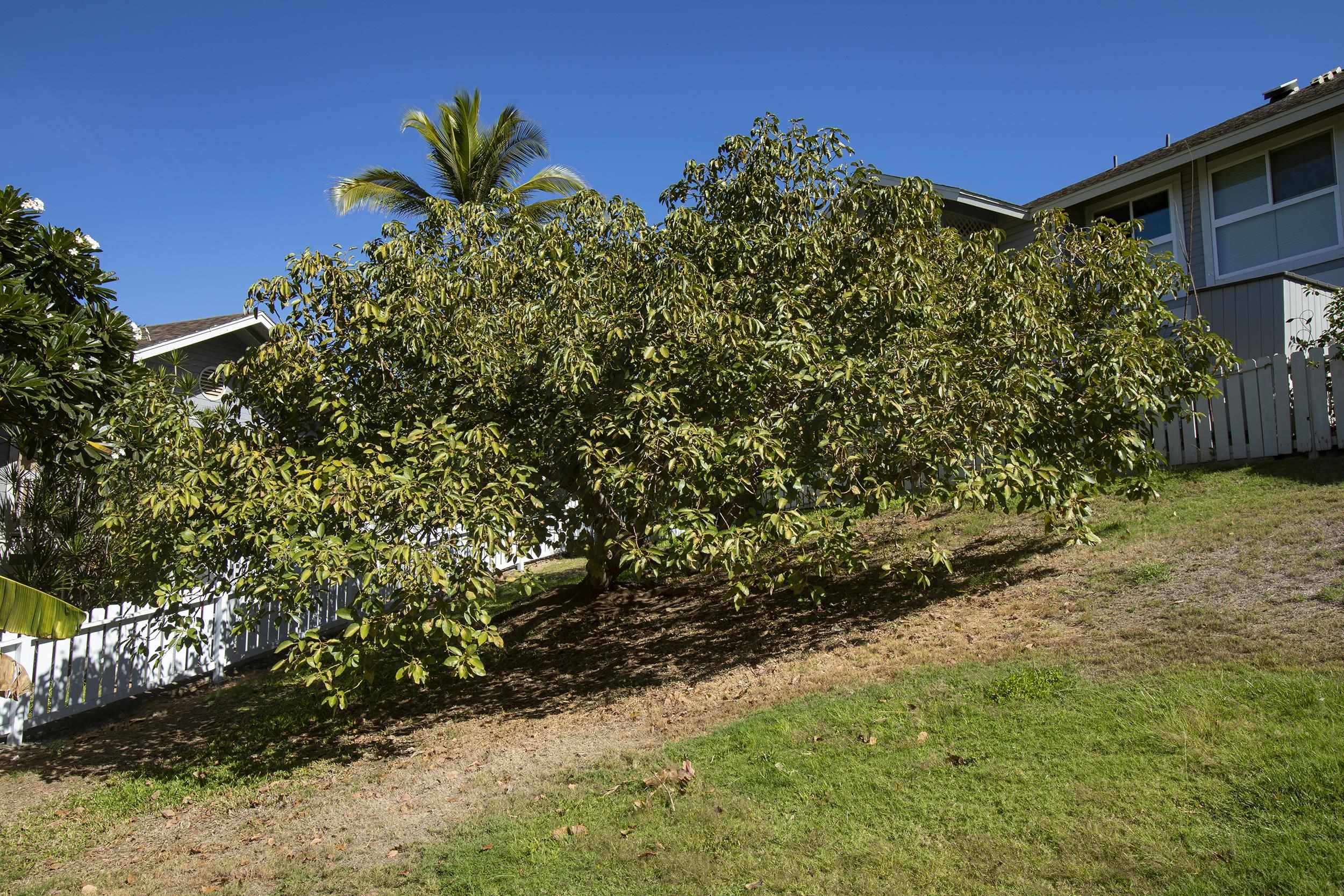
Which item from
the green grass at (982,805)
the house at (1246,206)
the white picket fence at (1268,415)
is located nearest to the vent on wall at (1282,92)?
the house at (1246,206)

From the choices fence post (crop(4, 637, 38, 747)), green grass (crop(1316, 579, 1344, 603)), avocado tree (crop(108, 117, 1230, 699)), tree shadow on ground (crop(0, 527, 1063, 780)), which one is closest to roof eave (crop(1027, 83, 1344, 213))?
avocado tree (crop(108, 117, 1230, 699))

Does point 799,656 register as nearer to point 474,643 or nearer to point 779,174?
point 474,643

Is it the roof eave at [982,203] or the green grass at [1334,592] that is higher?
the roof eave at [982,203]

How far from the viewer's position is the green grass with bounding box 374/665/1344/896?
4082 millimetres

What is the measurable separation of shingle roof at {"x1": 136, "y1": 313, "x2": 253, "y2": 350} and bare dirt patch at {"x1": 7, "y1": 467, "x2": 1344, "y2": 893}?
6938 mm

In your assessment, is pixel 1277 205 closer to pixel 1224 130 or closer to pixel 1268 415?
pixel 1224 130

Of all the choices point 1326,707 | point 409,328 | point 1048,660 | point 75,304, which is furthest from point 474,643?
point 1326,707

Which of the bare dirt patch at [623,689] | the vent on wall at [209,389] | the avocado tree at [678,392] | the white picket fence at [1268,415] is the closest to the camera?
the bare dirt patch at [623,689]

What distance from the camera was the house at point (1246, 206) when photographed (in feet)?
40.4

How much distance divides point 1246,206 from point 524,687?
14.7 metres

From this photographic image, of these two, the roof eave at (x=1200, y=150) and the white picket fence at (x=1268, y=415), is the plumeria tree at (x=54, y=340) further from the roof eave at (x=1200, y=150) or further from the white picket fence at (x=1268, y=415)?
the roof eave at (x=1200, y=150)

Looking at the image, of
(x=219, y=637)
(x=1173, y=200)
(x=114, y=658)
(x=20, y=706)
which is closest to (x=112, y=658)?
(x=114, y=658)

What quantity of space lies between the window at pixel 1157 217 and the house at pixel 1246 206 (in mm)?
21

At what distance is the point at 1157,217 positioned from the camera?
17109mm
